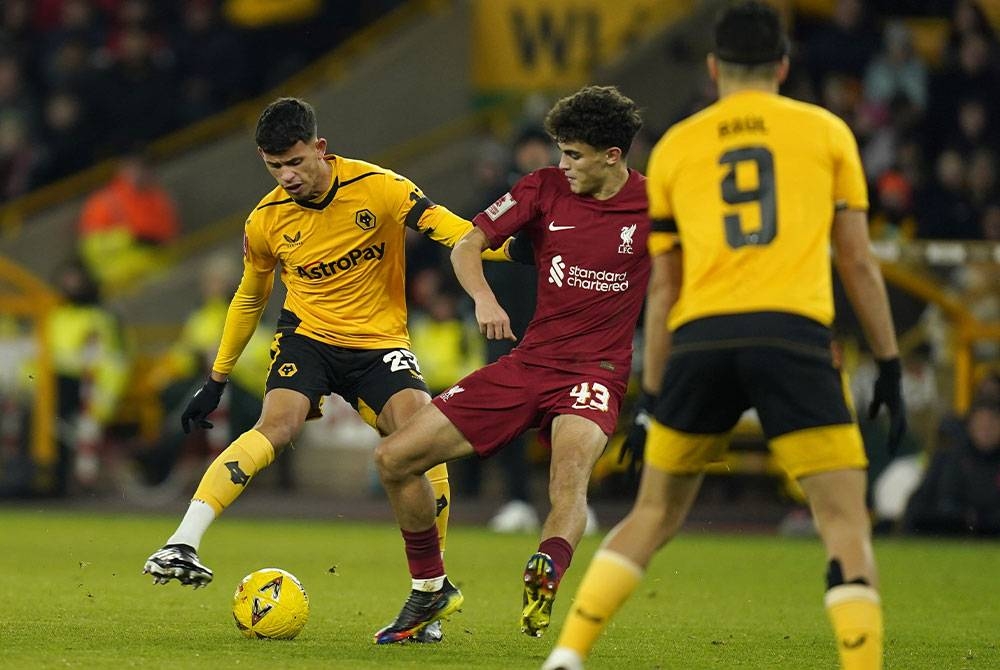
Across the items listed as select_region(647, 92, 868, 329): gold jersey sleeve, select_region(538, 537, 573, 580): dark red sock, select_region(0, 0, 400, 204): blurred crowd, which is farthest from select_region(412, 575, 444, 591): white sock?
select_region(0, 0, 400, 204): blurred crowd

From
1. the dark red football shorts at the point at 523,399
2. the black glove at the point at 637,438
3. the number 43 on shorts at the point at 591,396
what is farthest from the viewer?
the number 43 on shorts at the point at 591,396

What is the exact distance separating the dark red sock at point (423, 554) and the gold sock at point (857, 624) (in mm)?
2699

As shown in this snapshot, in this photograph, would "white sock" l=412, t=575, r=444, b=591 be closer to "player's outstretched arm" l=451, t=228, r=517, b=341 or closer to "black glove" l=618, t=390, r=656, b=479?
"player's outstretched arm" l=451, t=228, r=517, b=341

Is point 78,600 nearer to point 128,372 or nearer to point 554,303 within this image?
point 554,303

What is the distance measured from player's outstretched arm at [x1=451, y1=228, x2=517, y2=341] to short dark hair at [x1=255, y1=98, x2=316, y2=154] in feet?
2.87

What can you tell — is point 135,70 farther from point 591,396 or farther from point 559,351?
point 591,396

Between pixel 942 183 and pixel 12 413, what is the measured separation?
884 cm

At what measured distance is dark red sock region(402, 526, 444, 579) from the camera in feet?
25.8

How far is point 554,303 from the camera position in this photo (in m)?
7.98

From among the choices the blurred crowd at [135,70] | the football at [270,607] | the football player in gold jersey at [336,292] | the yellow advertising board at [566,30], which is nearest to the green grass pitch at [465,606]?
the football at [270,607]

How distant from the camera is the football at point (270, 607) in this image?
762cm

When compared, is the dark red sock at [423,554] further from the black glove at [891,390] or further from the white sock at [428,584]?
the black glove at [891,390]

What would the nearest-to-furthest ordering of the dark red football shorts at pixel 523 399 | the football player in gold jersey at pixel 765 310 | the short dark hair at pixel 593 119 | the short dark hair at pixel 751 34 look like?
the football player in gold jersey at pixel 765 310 → the short dark hair at pixel 751 34 → the dark red football shorts at pixel 523 399 → the short dark hair at pixel 593 119

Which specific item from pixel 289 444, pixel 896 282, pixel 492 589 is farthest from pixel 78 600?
pixel 896 282
